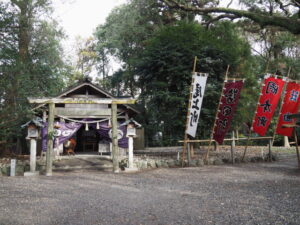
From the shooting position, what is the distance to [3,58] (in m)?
11.8

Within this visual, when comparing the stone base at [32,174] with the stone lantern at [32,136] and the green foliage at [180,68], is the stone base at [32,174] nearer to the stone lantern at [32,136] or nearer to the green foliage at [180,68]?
the stone lantern at [32,136]

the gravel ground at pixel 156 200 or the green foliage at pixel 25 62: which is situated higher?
the green foliage at pixel 25 62

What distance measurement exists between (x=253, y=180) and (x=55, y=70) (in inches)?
518

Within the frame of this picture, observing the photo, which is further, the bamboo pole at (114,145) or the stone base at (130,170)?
the stone base at (130,170)

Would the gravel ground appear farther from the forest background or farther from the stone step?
the forest background

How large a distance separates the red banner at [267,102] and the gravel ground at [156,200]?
102 inches

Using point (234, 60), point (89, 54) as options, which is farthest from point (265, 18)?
point (89, 54)

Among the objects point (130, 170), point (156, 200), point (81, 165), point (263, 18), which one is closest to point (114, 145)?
point (130, 170)

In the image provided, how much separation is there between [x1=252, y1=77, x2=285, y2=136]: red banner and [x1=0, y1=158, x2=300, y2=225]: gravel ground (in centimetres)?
258

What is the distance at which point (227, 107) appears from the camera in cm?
1125

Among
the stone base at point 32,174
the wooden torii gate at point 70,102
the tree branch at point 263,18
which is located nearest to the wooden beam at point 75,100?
the wooden torii gate at point 70,102

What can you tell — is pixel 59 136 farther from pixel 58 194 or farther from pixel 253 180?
pixel 253 180

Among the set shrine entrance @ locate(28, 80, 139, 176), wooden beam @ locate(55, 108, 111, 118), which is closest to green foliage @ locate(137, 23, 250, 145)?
shrine entrance @ locate(28, 80, 139, 176)

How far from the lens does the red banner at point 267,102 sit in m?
10.9
